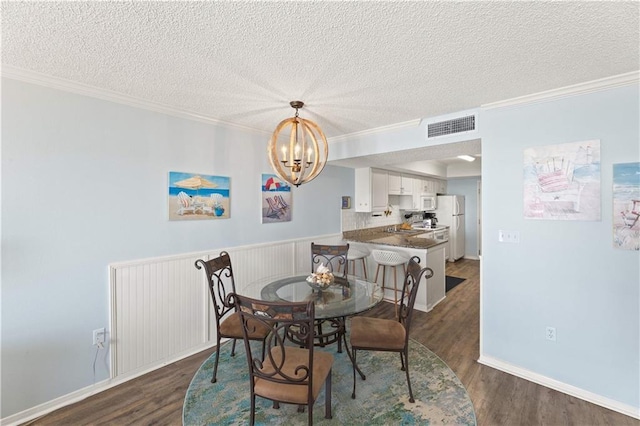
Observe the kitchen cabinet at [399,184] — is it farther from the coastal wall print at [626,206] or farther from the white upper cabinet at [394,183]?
the coastal wall print at [626,206]

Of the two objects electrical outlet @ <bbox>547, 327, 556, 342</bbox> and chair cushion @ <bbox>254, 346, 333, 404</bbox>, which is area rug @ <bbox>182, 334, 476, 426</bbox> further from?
electrical outlet @ <bbox>547, 327, 556, 342</bbox>

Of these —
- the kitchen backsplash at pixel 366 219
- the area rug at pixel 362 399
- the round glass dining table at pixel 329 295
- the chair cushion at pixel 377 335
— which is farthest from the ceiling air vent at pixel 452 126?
the area rug at pixel 362 399

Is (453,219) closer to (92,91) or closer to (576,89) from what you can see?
(576,89)

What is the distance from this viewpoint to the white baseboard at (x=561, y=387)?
6.45 feet

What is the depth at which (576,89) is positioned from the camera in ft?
6.95

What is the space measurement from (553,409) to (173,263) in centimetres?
342

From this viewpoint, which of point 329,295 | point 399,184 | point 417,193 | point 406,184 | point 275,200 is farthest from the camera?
point 417,193

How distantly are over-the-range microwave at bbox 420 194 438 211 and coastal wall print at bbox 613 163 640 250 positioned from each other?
13.9 ft

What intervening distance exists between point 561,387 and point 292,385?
2.29m

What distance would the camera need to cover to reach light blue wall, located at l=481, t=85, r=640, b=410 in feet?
6.54

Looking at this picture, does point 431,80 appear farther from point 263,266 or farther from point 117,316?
point 117,316

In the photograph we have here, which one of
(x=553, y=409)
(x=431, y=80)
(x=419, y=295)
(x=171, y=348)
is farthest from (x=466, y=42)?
(x=171, y=348)

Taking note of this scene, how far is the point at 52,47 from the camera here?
1.65 meters

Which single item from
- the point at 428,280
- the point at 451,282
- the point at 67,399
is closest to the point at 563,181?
the point at 428,280
